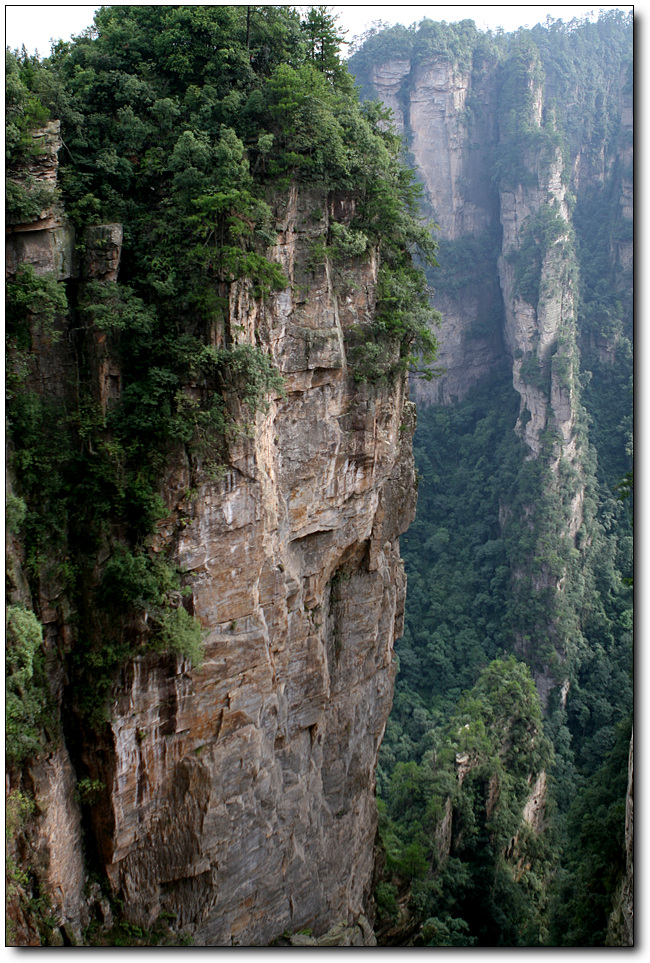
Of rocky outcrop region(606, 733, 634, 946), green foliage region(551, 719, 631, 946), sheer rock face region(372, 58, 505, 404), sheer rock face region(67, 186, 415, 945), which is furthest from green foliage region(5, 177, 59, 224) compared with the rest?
sheer rock face region(372, 58, 505, 404)

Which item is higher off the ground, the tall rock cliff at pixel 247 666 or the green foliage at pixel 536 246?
the green foliage at pixel 536 246

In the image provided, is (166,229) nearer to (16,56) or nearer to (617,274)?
(16,56)

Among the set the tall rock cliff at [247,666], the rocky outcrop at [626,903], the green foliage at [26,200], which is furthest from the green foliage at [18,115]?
the rocky outcrop at [626,903]

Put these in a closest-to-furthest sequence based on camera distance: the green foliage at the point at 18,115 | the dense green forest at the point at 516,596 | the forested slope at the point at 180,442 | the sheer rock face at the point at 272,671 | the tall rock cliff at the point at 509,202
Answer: the green foliage at the point at 18,115
the forested slope at the point at 180,442
the sheer rock face at the point at 272,671
the dense green forest at the point at 516,596
the tall rock cliff at the point at 509,202

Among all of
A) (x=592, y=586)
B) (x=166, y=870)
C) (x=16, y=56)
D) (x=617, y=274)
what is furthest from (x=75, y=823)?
(x=617, y=274)

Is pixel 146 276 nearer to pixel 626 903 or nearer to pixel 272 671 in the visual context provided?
pixel 272 671

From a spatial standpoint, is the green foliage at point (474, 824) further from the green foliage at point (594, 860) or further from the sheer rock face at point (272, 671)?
the sheer rock face at point (272, 671)
